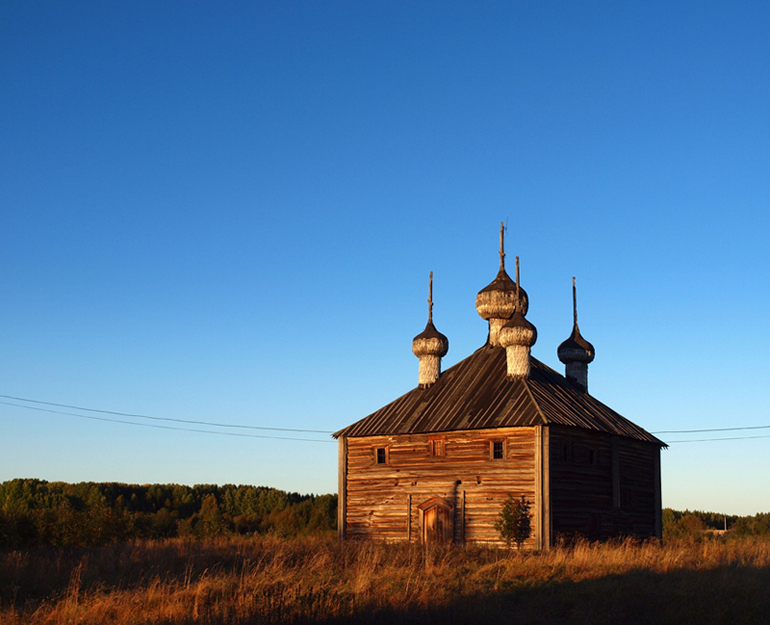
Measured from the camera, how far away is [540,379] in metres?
30.3

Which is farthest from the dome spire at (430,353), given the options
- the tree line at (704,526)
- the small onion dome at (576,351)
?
the tree line at (704,526)

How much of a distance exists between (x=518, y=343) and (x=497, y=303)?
11.0 feet

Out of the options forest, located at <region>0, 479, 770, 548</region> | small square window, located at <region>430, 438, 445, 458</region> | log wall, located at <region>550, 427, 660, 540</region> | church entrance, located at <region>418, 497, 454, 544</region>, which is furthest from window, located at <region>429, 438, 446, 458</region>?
forest, located at <region>0, 479, 770, 548</region>

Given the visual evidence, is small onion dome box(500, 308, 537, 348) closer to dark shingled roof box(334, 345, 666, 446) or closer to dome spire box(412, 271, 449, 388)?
dark shingled roof box(334, 345, 666, 446)

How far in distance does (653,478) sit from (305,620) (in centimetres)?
2351

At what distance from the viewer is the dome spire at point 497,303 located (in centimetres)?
3238

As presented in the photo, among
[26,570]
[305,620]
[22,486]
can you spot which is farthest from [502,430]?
[22,486]

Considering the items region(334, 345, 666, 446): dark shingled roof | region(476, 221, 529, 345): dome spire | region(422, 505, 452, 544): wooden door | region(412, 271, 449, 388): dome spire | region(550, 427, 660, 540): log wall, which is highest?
region(476, 221, 529, 345): dome spire

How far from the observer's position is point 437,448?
27984 mm

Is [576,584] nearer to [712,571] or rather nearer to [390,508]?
[712,571]

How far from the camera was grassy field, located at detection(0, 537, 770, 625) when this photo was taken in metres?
11.2

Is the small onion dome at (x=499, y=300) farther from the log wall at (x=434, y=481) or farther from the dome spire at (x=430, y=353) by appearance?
the log wall at (x=434, y=481)

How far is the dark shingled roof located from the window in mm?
451

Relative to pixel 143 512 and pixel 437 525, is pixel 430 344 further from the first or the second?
pixel 143 512
